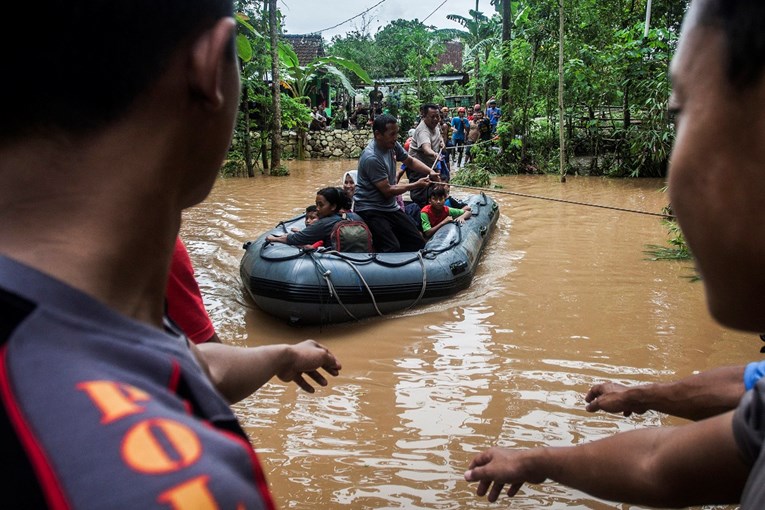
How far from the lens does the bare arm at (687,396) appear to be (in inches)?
78.0

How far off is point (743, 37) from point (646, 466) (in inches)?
43.3

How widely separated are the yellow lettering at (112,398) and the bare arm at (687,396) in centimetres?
175

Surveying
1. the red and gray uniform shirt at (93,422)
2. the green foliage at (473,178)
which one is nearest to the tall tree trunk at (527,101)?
the green foliage at (473,178)

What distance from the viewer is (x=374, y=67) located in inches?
1166

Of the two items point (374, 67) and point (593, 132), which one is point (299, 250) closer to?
point (593, 132)

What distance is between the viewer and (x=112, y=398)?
51 cm

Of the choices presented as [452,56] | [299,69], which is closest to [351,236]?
[299,69]

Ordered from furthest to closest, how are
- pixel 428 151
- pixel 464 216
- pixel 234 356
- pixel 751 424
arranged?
pixel 428 151, pixel 464 216, pixel 234 356, pixel 751 424

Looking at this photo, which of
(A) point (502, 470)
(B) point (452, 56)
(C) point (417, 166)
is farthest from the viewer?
(B) point (452, 56)

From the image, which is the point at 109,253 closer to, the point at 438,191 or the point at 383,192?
the point at 383,192

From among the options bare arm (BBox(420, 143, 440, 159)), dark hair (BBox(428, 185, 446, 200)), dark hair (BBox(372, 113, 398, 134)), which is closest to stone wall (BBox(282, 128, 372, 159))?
bare arm (BBox(420, 143, 440, 159))

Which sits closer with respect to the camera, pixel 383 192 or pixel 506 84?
pixel 383 192

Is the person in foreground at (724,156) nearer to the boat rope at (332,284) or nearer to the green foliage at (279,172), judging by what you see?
the boat rope at (332,284)

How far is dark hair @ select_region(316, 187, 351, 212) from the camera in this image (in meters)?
6.00
